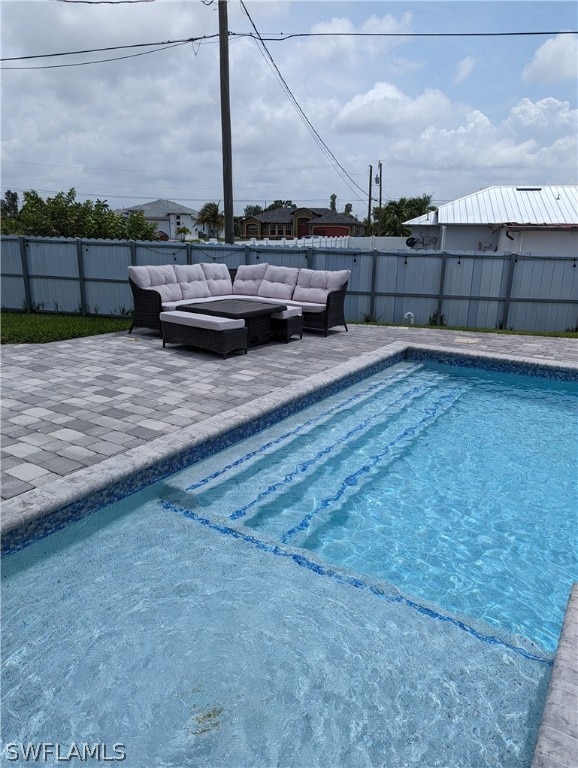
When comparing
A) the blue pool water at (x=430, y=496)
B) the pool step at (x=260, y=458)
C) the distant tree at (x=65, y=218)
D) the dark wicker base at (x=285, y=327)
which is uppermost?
the distant tree at (x=65, y=218)

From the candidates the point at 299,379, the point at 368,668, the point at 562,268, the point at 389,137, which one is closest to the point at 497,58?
the point at 562,268

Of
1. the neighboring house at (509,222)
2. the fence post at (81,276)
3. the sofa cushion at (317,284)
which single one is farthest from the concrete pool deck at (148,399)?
the neighboring house at (509,222)

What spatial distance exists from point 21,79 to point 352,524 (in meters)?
17.4

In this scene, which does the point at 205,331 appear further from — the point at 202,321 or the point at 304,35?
the point at 304,35

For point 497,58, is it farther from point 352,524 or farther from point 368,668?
point 368,668

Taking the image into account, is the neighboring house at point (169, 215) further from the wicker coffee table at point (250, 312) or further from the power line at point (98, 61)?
the wicker coffee table at point (250, 312)

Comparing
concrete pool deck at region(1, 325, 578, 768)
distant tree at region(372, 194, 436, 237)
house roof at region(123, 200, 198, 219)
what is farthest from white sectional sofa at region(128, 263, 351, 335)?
house roof at region(123, 200, 198, 219)

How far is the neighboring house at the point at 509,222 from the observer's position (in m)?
22.0

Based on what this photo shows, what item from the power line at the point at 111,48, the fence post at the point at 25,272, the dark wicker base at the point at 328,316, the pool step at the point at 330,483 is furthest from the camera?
the power line at the point at 111,48

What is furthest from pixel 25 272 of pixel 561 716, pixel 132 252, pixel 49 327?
pixel 561 716

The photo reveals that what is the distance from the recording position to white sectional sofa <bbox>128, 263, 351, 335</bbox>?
27.9 feet

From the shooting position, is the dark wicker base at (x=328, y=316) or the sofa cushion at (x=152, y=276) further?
the dark wicker base at (x=328, y=316)

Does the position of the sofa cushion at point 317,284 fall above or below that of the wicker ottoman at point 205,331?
above

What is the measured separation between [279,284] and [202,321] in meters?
2.61
